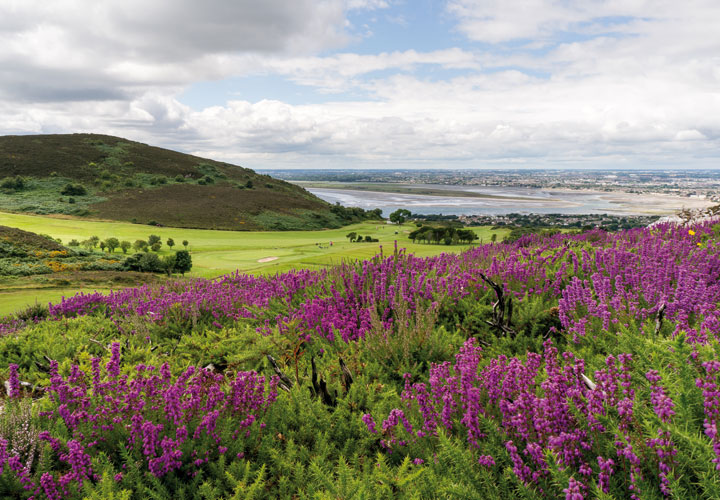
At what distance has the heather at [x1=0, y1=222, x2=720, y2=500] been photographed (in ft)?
6.37

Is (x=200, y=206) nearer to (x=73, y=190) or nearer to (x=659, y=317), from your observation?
(x=73, y=190)

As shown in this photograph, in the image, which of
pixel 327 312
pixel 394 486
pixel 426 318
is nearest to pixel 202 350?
pixel 327 312

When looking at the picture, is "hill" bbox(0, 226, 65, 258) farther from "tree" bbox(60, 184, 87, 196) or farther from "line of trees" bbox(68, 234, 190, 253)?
"tree" bbox(60, 184, 87, 196)

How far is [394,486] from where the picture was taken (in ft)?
8.18

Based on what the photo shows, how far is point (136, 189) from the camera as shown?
7256 cm

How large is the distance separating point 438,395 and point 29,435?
273 centimetres

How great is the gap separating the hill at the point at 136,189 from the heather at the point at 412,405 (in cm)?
5557

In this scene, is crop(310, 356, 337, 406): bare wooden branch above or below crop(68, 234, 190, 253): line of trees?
above

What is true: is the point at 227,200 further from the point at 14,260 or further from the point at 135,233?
the point at 14,260

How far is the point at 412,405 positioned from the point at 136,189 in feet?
267

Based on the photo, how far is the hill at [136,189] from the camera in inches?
2319

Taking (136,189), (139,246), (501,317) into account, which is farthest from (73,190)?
(501,317)

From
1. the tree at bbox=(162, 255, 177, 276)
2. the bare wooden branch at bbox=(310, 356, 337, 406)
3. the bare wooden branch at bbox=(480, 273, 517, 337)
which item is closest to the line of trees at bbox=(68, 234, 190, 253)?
the tree at bbox=(162, 255, 177, 276)

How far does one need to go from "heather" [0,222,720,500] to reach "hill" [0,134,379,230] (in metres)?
55.6
